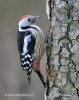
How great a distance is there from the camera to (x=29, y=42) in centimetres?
491

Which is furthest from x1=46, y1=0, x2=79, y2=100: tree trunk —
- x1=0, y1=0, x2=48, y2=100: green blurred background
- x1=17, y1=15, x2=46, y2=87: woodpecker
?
x1=0, y1=0, x2=48, y2=100: green blurred background

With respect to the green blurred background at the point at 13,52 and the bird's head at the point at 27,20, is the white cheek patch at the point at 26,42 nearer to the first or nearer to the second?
the bird's head at the point at 27,20

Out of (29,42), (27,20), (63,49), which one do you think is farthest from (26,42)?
(63,49)

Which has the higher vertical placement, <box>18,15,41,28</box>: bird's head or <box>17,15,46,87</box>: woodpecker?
<box>18,15,41,28</box>: bird's head

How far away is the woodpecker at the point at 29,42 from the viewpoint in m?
4.91

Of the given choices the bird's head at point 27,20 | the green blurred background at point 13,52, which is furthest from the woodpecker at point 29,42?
the green blurred background at point 13,52

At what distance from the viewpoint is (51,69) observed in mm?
4883

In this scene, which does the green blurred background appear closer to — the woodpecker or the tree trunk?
the woodpecker

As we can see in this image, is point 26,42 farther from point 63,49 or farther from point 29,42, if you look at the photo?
point 63,49

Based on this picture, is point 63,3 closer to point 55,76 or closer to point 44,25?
point 55,76

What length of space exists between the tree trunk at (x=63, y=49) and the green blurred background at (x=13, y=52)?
2507 mm

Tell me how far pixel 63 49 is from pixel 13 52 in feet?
11.1

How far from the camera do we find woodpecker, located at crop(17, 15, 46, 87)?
4.91 metres

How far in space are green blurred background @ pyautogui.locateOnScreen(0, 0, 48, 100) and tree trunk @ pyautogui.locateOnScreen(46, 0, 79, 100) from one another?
2.51 meters
